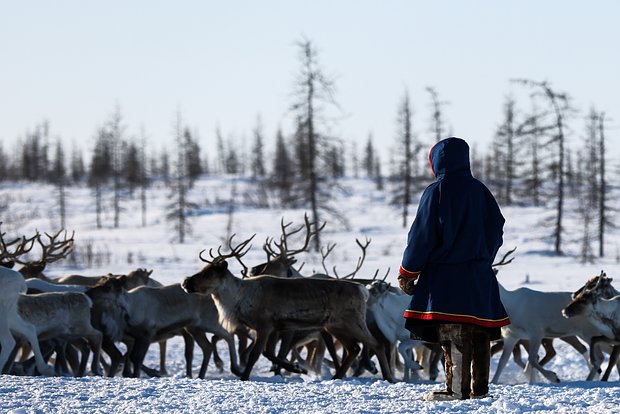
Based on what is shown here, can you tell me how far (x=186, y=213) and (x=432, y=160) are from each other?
1738 inches

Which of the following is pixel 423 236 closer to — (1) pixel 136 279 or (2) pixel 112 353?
(2) pixel 112 353

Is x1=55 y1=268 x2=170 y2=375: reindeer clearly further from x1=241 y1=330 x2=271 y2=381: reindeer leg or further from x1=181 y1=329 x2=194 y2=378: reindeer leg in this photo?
x1=241 y1=330 x2=271 y2=381: reindeer leg

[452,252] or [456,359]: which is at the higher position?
[452,252]

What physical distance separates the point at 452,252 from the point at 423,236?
23 cm

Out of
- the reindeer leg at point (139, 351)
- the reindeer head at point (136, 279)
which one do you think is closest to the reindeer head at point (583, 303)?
the reindeer leg at point (139, 351)

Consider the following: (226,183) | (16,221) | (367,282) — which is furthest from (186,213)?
(367,282)

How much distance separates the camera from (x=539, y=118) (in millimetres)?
35219

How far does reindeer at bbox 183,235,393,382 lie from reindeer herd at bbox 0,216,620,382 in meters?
0.01

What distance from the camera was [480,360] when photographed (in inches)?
272

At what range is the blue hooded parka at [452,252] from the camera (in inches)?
263

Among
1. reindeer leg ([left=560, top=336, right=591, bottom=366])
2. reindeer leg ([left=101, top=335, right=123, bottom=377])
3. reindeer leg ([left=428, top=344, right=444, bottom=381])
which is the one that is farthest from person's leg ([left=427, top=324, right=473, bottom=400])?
reindeer leg ([left=560, top=336, right=591, bottom=366])

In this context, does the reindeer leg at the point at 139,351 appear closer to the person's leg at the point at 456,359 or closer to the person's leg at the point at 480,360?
the person's leg at the point at 456,359

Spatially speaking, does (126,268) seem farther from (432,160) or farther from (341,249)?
(432,160)

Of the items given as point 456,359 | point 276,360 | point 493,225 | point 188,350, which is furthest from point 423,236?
point 188,350
